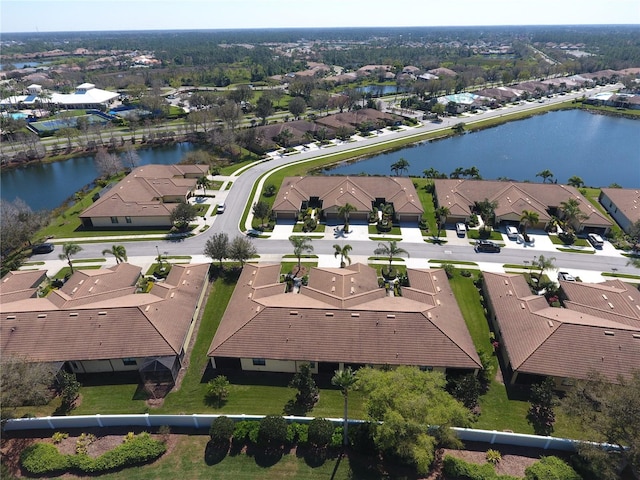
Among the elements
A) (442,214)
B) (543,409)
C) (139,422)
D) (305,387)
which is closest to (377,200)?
(442,214)

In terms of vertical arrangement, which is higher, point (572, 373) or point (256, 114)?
point (256, 114)

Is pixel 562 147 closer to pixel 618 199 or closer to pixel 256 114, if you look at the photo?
pixel 618 199

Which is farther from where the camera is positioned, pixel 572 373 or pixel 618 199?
pixel 618 199

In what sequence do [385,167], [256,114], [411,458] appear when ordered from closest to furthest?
[411,458] → [385,167] → [256,114]

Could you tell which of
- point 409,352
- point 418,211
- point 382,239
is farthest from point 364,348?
point 418,211

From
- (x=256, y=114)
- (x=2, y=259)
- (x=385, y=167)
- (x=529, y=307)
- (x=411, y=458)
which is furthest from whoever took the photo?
(x=256, y=114)

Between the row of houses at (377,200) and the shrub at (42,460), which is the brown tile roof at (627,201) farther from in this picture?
the shrub at (42,460)

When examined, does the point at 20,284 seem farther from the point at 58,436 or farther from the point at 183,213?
the point at 58,436
